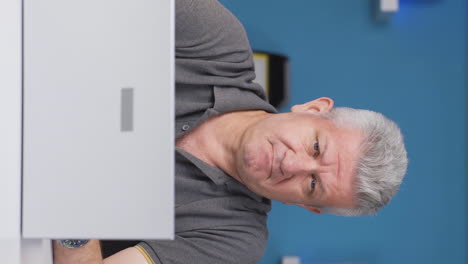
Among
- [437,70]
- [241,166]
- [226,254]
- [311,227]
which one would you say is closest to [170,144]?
[241,166]

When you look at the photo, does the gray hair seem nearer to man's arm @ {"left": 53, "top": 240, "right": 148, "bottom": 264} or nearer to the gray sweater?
the gray sweater

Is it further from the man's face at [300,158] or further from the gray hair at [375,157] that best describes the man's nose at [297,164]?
the gray hair at [375,157]

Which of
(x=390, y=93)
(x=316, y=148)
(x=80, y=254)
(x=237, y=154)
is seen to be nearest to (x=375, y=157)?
(x=316, y=148)

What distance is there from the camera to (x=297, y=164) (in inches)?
41.9

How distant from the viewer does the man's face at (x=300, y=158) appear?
1.06 metres

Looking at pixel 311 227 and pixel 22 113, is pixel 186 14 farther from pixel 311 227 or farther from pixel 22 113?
pixel 311 227

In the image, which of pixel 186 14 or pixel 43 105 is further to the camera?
pixel 186 14

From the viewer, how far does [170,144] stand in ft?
2.03

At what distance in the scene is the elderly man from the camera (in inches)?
42.6

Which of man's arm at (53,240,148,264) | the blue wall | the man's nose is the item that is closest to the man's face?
the man's nose

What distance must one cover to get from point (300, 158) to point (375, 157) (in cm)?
17

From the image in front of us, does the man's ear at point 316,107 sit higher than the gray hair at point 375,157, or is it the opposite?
the man's ear at point 316,107

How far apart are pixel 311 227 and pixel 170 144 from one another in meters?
1.61

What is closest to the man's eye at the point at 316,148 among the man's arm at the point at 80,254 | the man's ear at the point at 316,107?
the man's ear at the point at 316,107
